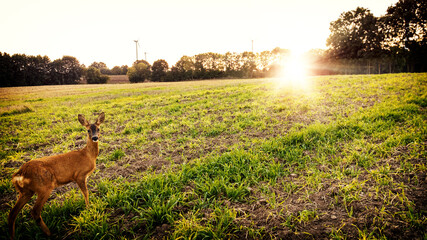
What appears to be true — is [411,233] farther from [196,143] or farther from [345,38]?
[345,38]

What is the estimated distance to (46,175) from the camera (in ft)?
9.29

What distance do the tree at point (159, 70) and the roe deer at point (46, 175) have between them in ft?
261

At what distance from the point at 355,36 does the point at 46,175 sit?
73210 mm

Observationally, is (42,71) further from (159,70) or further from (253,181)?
(253,181)

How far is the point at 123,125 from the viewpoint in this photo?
8852 millimetres

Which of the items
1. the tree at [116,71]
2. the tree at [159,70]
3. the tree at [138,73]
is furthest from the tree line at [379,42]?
the tree at [116,71]

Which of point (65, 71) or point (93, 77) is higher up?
point (65, 71)

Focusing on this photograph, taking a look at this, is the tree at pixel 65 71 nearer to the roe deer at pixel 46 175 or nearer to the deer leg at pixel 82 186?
the roe deer at pixel 46 175

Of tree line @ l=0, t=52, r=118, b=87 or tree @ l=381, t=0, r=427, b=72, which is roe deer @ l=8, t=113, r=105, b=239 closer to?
tree @ l=381, t=0, r=427, b=72

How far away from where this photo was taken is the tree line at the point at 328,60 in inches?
1759

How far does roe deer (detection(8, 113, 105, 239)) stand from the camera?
267 centimetres

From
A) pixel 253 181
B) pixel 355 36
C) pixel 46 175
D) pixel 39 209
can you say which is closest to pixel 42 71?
pixel 46 175

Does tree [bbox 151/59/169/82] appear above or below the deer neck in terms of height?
above

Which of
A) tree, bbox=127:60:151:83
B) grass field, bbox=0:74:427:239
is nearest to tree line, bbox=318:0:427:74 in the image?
grass field, bbox=0:74:427:239
